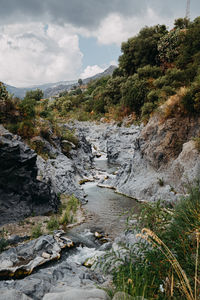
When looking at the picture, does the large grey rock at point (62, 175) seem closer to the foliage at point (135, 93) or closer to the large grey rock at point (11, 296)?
the large grey rock at point (11, 296)

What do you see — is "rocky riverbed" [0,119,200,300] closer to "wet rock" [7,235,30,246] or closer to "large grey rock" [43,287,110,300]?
"large grey rock" [43,287,110,300]

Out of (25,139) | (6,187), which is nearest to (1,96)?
(25,139)

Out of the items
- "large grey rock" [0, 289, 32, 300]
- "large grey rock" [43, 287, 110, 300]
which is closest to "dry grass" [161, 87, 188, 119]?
"large grey rock" [43, 287, 110, 300]

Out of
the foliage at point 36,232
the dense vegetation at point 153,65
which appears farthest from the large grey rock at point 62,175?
the dense vegetation at point 153,65

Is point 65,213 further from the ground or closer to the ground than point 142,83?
closer to the ground

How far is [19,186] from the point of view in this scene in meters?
9.14

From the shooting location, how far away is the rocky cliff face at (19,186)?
855cm

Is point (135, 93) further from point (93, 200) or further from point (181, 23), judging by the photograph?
point (93, 200)

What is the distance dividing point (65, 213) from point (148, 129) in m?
7.53

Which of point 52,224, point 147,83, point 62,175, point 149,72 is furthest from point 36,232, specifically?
point 149,72

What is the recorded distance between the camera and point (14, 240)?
24.0ft

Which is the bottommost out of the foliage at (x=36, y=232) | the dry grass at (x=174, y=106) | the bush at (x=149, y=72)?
the foliage at (x=36, y=232)

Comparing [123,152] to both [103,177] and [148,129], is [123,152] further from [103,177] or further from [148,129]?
[148,129]

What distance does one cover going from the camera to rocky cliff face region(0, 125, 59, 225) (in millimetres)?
8555
